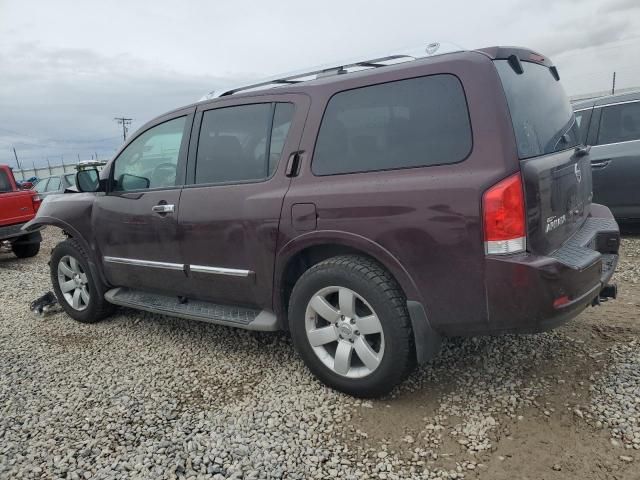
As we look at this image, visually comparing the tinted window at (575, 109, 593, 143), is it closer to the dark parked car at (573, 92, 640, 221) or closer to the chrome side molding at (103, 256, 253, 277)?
the dark parked car at (573, 92, 640, 221)

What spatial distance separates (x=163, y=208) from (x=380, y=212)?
1.76m

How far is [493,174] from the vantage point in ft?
7.33

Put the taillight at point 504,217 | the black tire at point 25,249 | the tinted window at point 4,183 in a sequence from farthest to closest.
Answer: the black tire at point 25,249
the tinted window at point 4,183
the taillight at point 504,217

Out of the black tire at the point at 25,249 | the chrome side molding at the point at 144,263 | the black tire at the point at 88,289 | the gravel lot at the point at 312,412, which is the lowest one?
the black tire at the point at 25,249

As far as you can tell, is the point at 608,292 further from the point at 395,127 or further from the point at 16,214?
the point at 16,214

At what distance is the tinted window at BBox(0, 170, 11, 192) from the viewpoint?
8283 millimetres

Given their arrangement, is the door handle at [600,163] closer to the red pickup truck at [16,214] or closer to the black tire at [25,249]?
the red pickup truck at [16,214]

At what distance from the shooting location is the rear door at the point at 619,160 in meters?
5.69

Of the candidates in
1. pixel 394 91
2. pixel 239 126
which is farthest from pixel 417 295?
pixel 239 126

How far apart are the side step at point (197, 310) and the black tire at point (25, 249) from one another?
5.47 m

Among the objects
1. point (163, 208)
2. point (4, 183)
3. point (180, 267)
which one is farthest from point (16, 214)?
point (180, 267)

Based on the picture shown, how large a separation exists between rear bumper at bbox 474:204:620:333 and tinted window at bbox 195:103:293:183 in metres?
1.50

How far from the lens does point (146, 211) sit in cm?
364

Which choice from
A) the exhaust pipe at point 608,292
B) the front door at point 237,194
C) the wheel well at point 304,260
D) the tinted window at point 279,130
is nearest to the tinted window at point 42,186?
the front door at point 237,194
